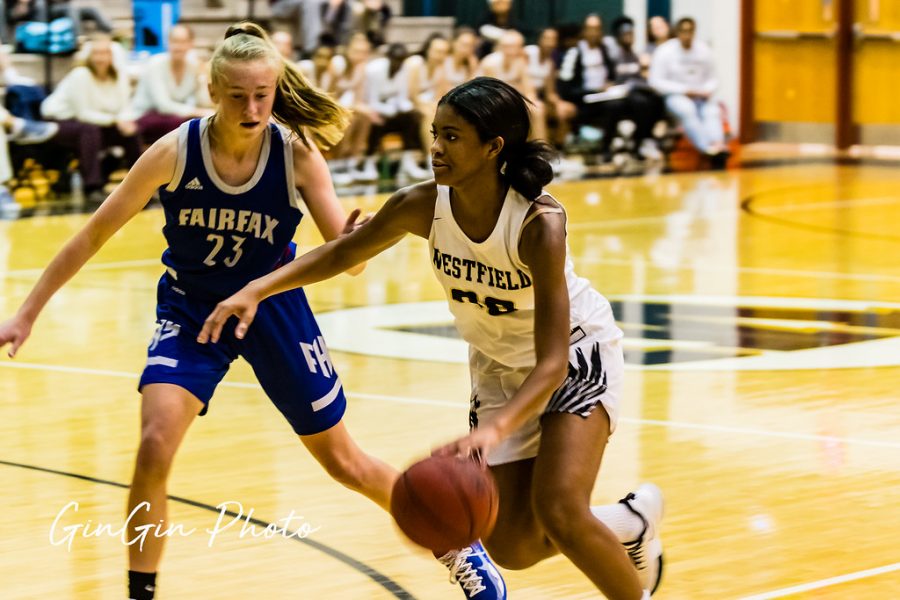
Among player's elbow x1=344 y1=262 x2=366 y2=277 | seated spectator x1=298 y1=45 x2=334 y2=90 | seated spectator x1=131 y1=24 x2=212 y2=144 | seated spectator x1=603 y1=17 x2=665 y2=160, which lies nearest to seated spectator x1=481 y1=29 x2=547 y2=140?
seated spectator x1=298 y1=45 x2=334 y2=90

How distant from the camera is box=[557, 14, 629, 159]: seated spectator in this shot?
1700cm

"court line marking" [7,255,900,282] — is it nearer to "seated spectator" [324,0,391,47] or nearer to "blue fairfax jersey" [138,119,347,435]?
"seated spectator" [324,0,391,47]

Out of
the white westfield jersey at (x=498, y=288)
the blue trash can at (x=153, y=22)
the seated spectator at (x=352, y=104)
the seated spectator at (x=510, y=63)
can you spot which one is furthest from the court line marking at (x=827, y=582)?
the blue trash can at (x=153, y=22)

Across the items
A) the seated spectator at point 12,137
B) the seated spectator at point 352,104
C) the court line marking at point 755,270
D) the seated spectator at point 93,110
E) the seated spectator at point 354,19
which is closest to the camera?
the court line marking at point 755,270

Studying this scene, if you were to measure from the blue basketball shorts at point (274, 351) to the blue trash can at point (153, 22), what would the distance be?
13.1 meters

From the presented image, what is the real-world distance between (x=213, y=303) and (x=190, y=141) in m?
0.42

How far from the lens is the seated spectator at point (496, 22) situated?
17.1 metres

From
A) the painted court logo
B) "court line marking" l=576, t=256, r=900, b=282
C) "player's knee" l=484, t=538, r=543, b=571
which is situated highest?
"player's knee" l=484, t=538, r=543, b=571

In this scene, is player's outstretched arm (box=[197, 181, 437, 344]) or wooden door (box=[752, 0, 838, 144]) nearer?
player's outstretched arm (box=[197, 181, 437, 344])

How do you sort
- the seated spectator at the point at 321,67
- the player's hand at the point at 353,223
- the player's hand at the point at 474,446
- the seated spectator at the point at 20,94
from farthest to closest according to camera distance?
1. the seated spectator at the point at 321,67
2. the seated spectator at the point at 20,94
3. the player's hand at the point at 353,223
4. the player's hand at the point at 474,446

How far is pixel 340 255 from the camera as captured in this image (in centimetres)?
391

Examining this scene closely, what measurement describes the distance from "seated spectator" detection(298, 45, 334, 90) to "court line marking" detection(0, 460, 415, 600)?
9.48 meters

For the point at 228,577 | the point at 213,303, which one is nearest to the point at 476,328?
the point at 213,303

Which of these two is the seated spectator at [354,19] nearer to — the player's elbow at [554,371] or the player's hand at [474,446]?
the player's elbow at [554,371]
